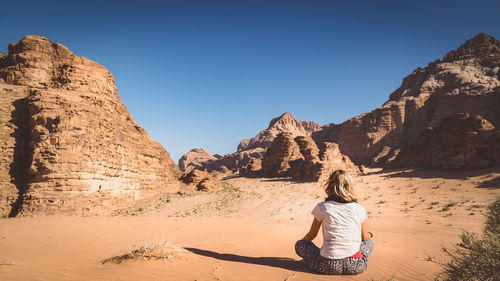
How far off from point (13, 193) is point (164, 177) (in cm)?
1211

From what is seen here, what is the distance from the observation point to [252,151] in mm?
98188

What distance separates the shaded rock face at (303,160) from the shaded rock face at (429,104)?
87.5ft

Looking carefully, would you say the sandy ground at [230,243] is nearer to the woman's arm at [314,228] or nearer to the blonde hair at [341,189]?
the woman's arm at [314,228]

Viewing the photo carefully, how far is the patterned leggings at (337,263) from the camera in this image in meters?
3.47

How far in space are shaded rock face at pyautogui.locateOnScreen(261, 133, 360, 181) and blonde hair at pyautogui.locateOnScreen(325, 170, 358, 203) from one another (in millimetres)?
26694

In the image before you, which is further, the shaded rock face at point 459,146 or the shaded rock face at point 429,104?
the shaded rock face at point 429,104

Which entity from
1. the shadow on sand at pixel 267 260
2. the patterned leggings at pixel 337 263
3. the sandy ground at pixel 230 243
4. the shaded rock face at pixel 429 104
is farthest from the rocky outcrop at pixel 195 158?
the patterned leggings at pixel 337 263

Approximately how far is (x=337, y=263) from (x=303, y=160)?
32676 millimetres

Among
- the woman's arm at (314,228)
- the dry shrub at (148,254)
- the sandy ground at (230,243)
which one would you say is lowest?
the sandy ground at (230,243)

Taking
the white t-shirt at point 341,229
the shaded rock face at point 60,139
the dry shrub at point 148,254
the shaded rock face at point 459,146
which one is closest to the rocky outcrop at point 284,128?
the shaded rock face at point 459,146

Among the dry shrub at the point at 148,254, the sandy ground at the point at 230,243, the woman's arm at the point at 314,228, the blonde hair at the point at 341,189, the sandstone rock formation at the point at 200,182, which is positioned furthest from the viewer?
the sandstone rock formation at the point at 200,182

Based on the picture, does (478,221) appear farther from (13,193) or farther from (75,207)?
(13,193)

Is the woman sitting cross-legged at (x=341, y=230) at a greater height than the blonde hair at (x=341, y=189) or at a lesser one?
lesser

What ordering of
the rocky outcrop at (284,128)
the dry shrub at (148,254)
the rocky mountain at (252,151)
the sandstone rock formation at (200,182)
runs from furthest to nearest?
the rocky outcrop at (284,128) < the rocky mountain at (252,151) < the sandstone rock formation at (200,182) < the dry shrub at (148,254)
